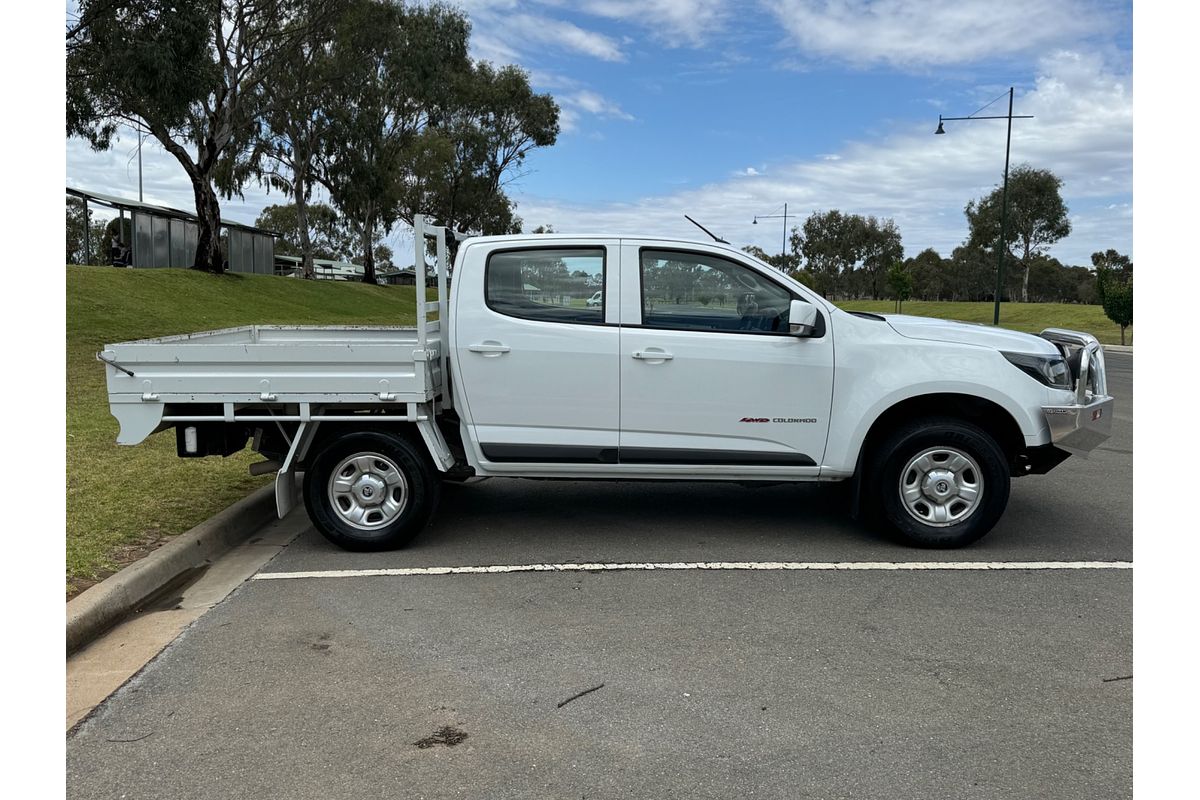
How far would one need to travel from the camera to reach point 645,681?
4.02 metres

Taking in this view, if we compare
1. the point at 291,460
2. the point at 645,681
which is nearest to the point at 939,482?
the point at 645,681

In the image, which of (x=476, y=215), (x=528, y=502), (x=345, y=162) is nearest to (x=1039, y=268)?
(x=476, y=215)

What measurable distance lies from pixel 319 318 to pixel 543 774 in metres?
31.7

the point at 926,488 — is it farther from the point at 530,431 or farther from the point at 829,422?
the point at 530,431

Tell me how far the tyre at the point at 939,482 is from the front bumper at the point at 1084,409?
37 cm

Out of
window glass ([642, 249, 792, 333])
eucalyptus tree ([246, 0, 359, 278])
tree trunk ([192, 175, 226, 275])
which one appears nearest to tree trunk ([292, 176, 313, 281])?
eucalyptus tree ([246, 0, 359, 278])

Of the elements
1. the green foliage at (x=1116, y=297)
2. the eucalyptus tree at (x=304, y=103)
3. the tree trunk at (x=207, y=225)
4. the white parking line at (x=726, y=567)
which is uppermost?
the eucalyptus tree at (x=304, y=103)

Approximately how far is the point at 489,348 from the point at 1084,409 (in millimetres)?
3728

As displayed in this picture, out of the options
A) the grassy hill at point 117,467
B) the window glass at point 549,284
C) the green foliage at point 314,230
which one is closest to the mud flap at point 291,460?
the grassy hill at point 117,467

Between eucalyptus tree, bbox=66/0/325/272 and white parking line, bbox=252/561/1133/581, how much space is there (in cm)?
1520

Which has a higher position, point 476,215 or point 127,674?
point 476,215

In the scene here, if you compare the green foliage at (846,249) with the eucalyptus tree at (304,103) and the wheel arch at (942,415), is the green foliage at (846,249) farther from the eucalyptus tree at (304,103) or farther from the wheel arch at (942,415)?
the wheel arch at (942,415)

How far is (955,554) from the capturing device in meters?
5.85

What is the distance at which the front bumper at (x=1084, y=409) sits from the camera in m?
5.73
